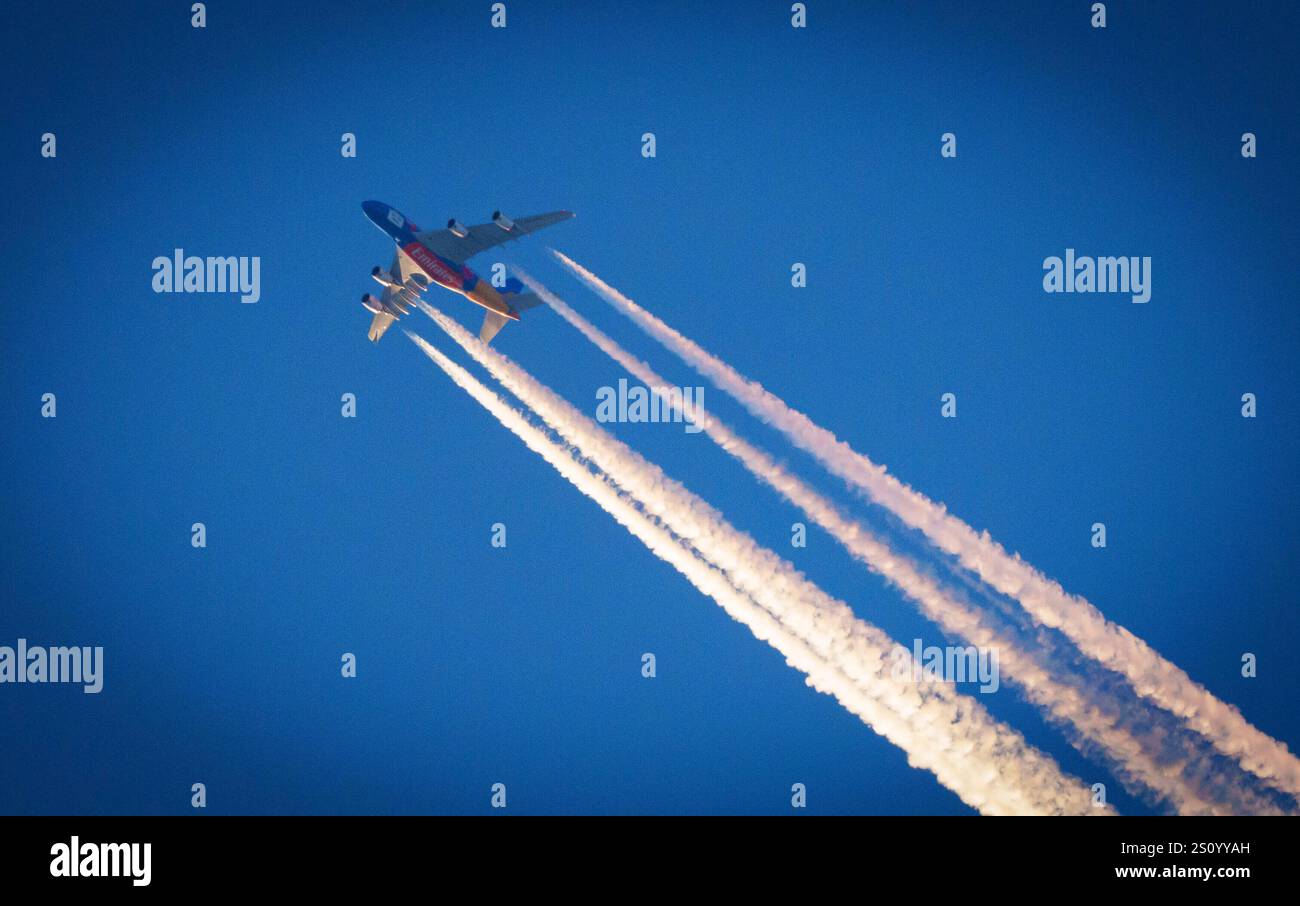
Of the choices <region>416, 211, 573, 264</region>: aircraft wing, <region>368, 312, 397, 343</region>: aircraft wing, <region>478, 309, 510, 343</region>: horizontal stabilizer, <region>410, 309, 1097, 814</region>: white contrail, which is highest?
<region>416, 211, 573, 264</region>: aircraft wing

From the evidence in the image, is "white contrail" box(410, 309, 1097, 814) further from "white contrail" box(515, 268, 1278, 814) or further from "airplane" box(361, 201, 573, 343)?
"airplane" box(361, 201, 573, 343)

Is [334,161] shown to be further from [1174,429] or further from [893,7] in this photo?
[1174,429]

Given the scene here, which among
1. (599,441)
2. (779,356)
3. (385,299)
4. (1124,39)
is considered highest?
(1124,39)

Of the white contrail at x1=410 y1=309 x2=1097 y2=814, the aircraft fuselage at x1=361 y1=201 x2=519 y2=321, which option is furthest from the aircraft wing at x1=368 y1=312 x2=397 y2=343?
the aircraft fuselage at x1=361 y1=201 x2=519 y2=321

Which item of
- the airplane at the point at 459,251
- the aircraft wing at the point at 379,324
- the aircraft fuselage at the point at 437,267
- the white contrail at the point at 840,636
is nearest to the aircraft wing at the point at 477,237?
the airplane at the point at 459,251

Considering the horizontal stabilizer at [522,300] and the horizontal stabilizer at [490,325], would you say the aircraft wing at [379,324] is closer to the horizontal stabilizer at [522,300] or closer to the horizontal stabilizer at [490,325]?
the horizontal stabilizer at [490,325]

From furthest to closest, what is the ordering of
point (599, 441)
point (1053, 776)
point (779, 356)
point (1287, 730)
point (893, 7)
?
point (893, 7)
point (779, 356)
point (1287, 730)
point (599, 441)
point (1053, 776)
